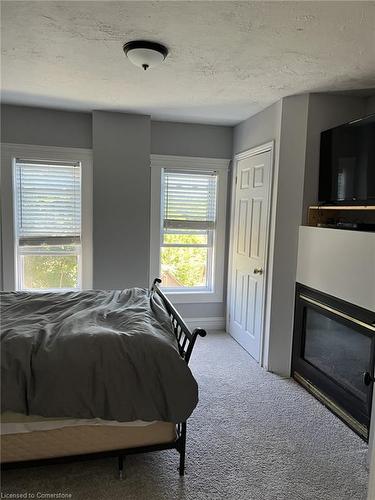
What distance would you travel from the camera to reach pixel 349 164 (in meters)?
2.77

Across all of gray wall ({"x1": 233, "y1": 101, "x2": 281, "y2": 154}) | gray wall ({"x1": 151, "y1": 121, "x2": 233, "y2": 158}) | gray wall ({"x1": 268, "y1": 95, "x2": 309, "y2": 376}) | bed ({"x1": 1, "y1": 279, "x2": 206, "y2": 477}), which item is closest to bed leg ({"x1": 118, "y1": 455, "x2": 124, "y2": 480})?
bed ({"x1": 1, "y1": 279, "x2": 206, "y2": 477})

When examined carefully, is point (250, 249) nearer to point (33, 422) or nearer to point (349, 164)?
point (349, 164)

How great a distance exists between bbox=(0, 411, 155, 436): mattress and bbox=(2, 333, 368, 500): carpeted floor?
0.37m

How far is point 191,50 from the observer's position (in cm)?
226

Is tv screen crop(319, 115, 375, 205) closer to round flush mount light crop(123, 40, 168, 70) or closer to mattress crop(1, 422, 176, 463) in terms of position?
round flush mount light crop(123, 40, 168, 70)

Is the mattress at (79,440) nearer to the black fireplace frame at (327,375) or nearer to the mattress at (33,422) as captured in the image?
the mattress at (33,422)

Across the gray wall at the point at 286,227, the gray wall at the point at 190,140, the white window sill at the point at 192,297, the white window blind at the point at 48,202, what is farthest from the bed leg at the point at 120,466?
the gray wall at the point at 190,140

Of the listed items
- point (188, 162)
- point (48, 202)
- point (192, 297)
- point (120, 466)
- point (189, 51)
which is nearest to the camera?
point (120, 466)

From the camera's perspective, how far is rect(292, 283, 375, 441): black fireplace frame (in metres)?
2.42

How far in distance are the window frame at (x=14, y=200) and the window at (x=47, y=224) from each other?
0.04 m

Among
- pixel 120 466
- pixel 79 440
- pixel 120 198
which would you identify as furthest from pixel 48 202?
pixel 120 466

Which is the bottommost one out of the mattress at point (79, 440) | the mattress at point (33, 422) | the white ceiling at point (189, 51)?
the mattress at point (79, 440)

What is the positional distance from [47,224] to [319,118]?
3.00m

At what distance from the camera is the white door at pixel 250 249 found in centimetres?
353
